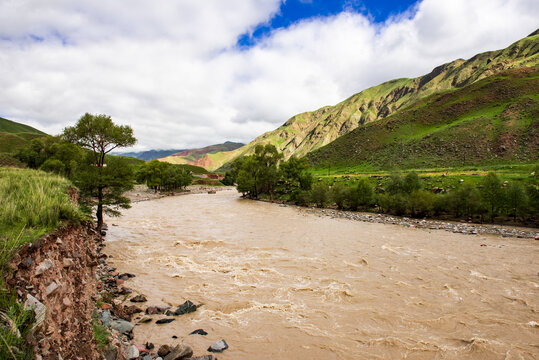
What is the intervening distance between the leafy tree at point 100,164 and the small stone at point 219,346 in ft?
62.4

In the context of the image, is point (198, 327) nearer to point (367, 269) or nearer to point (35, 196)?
point (35, 196)

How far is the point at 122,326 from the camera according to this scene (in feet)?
29.2

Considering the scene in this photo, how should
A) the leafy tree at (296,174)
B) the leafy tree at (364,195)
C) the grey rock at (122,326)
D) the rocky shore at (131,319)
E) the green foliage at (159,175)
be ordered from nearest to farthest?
1. the rocky shore at (131,319)
2. the grey rock at (122,326)
3. the leafy tree at (364,195)
4. the leafy tree at (296,174)
5. the green foliage at (159,175)

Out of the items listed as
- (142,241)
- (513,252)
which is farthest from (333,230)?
(142,241)

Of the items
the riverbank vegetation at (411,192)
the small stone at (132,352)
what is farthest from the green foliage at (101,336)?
the riverbank vegetation at (411,192)

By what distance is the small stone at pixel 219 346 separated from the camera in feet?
27.3

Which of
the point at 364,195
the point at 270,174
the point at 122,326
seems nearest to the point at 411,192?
the point at 364,195

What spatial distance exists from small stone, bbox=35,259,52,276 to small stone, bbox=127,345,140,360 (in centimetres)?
408

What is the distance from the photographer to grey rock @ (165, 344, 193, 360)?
7.58 meters

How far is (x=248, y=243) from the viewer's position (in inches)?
941

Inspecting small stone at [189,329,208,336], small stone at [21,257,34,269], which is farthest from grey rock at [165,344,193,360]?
small stone at [21,257,34,269]

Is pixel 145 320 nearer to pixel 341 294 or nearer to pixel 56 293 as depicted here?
pixel 56 293

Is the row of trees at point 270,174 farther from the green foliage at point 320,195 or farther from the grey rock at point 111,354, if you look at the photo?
the grey rock at point 111,354

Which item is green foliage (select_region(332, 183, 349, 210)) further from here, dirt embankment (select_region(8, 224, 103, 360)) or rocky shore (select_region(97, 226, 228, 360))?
dirt embankment (select_region(8, 224, 103, 360))
